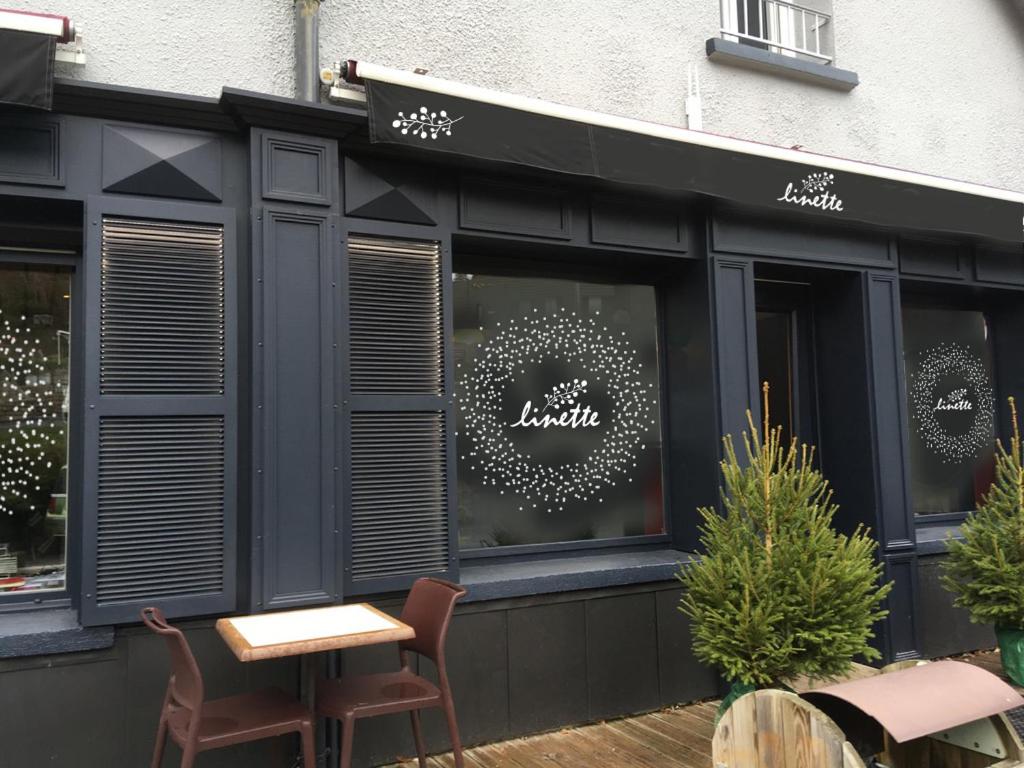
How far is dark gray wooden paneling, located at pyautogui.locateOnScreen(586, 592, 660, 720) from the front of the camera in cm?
489

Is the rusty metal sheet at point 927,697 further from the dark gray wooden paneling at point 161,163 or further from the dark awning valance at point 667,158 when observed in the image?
the dark gray wooden paneling at point 161,163

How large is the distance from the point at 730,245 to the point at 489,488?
2277mm

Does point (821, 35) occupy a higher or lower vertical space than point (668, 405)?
higher

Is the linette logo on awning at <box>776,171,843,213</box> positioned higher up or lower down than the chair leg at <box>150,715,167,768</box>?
higher up

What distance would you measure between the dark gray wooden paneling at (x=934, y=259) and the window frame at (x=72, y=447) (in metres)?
5.69

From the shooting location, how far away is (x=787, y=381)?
6.40 metres

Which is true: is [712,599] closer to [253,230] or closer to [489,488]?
[489,488]

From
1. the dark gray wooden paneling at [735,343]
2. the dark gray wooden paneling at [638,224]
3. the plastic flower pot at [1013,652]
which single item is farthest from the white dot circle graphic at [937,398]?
the dark gray wooden paneling at [638,224]

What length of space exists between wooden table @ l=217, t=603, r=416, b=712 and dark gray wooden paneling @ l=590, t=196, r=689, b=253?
2.75m

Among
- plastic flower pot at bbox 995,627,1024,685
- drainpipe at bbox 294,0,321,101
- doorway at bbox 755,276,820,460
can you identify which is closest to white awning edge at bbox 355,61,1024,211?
drainpipe at bbox 294,0,321,101

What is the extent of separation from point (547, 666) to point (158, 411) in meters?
2.54

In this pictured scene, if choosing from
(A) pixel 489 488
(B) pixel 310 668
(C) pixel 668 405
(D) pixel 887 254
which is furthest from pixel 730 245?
(B) pixel 310 668

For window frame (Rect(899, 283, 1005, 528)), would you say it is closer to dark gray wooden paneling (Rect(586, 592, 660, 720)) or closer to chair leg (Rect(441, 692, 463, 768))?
dark gray wooden paneling (Rect(586, 592, 660, 720))

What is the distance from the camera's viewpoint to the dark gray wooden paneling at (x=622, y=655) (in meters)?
4.89
